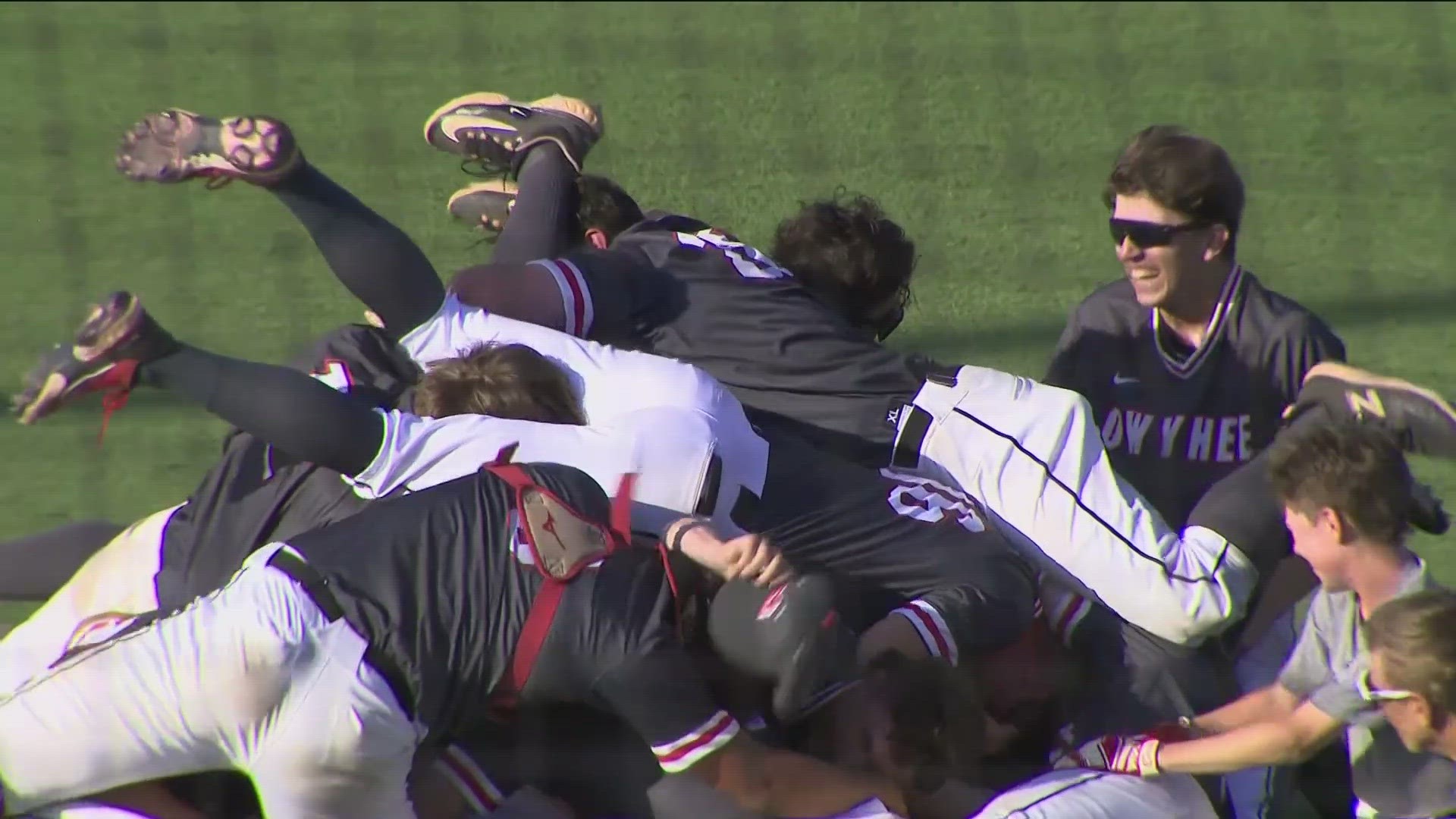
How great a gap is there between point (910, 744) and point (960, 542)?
15.4 inches

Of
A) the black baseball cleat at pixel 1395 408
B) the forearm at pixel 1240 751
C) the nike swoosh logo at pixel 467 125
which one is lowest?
the forearm at pixel 1240 751

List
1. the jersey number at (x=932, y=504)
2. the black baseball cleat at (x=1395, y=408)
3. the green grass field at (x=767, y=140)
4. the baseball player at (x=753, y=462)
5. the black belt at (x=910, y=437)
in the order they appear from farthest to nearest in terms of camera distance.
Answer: the green grass field at (x=767, y=140)
the black belt at (x=910, y=437)
the black baseball cleat at (x=1395, y=408)
the jersey number at (x=932, y=504)
the baseball player at (x=753, y=462)

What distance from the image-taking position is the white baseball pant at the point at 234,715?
2367mm

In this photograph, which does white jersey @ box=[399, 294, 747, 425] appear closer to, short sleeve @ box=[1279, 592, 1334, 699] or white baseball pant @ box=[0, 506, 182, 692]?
white baseball pant @ box=[0, 506, 182, 692]

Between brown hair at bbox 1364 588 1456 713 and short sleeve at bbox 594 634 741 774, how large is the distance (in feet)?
2.93

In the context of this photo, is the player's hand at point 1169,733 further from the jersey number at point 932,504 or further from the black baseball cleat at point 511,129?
the black baseball cleat at point 511,129

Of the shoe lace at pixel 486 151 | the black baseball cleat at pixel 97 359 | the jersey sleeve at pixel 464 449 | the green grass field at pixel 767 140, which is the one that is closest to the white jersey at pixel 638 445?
the jersey sleeve at pixel 464 449

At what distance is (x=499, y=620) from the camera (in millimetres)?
2408

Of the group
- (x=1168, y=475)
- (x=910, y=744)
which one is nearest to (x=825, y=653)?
(x=910, y=744)

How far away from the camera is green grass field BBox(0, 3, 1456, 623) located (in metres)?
4.58

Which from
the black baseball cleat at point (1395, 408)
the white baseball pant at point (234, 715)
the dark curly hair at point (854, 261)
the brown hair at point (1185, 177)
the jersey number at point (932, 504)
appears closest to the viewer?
the white baseball pant at point (234, 715)

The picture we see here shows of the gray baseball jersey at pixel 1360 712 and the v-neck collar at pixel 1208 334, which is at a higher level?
the v-neck collar at pixel 1208 334

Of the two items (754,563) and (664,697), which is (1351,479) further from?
(664,697)

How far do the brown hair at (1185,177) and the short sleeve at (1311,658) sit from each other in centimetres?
72
